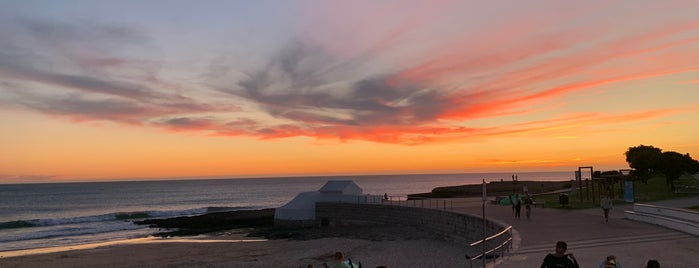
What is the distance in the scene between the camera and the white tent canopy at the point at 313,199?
45.4m

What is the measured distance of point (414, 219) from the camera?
35406 millimetres

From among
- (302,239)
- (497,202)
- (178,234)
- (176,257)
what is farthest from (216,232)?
(497,202)

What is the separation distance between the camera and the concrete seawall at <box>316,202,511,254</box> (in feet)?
81.9

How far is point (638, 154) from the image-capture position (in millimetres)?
52188

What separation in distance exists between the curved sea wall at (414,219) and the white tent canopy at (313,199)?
0.89 metres

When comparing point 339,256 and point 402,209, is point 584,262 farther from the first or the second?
point 402,209

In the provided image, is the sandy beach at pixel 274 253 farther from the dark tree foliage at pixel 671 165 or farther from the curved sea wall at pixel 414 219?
the dark tree foliage at pixel 671 165

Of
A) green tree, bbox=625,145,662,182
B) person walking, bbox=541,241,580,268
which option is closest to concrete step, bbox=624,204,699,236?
person walking, bbox=541,241,580,268

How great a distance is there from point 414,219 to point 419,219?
0.74 metres

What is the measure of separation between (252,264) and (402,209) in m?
14.1

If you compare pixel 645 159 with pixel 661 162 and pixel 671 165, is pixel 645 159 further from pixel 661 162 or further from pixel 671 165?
pixel 671 165

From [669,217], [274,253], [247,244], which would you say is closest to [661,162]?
[669,217]

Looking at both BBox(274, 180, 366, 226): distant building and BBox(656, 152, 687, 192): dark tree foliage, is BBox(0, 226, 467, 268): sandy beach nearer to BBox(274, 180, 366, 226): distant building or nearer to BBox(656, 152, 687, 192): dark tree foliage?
BBox(274, 180, 366, 226): distant building

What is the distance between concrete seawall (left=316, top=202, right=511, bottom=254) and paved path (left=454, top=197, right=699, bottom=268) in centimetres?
149
